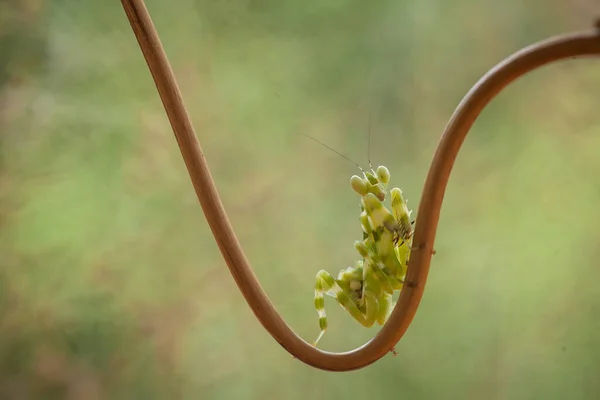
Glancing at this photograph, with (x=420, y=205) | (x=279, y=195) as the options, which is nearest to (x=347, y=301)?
(x=420, y=205)

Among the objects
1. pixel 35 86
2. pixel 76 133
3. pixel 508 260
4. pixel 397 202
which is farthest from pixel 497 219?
pixel 35 86

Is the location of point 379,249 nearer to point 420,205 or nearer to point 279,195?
point 420,205

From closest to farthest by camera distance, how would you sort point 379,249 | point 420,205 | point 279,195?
1. point 420,205
2. point 379,249
3. point 279,195

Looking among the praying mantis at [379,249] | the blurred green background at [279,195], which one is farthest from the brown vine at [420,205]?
the blurred green background at [279,195]

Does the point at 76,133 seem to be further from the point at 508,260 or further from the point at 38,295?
the point at 508,260

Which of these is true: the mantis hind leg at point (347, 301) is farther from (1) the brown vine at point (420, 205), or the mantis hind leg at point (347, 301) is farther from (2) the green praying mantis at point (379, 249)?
(1) the brown vine at point (420, 205)

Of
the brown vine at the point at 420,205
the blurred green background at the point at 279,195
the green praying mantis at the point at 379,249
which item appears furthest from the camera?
the blurred green background at the point at 279,195

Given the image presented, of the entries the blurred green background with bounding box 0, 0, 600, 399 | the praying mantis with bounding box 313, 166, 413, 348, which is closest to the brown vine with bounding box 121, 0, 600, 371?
the praying mantis with bounding box 313, 166, 413, 348
